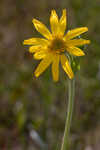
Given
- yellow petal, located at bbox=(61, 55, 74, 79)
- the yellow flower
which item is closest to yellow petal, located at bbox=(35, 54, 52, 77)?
the yellow flower

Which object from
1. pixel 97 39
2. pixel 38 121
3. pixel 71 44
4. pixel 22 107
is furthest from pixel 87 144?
pixel 97 39

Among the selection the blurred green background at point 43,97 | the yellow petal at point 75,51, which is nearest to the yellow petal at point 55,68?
the yellow petal at point 75,51

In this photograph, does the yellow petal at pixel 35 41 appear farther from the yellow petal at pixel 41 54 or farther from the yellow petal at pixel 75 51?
the yellow petal at pixel 75 51

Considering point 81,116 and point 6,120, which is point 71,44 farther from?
point 6,120

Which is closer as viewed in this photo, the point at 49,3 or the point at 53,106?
the point at 53,106

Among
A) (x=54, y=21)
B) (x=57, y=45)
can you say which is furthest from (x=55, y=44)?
(x=54, y=21)
